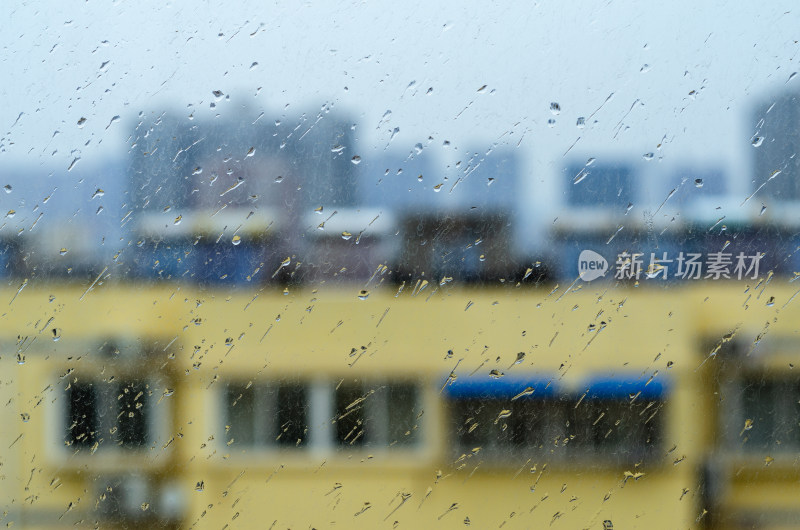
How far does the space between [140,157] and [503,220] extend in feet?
1.92

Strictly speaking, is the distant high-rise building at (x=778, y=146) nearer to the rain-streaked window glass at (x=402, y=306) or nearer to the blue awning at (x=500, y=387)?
the rain-streaked window glass at (x=402, y=306)

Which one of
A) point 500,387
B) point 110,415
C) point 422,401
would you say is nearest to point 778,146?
point 500,387

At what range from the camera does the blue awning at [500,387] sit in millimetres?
1028

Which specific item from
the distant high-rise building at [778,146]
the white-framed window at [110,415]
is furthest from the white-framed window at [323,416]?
the distant high-rise building at [778,146]

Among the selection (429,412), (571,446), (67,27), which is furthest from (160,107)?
(571,446)

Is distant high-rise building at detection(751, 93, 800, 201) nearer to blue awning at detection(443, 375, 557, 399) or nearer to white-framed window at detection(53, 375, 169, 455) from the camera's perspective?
blue awning at detection(443, 375, 557, 399)

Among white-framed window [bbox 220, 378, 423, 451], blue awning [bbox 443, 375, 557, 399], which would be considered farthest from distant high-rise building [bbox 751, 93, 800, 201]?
white-framed window [bbox 220, 378, 423, 451]

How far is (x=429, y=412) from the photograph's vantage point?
3.39 ft

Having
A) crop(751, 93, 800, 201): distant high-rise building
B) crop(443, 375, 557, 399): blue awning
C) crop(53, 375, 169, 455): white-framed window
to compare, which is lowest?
crop(53, 375, 169, 455): white-framed window

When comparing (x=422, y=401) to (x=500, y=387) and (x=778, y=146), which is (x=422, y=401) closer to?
(x=500, y=387)

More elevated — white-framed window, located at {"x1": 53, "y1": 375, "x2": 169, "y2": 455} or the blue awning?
the blue awning

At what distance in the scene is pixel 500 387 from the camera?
1.03 meters

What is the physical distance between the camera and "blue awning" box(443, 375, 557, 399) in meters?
1.03

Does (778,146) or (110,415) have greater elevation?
(778,146)
